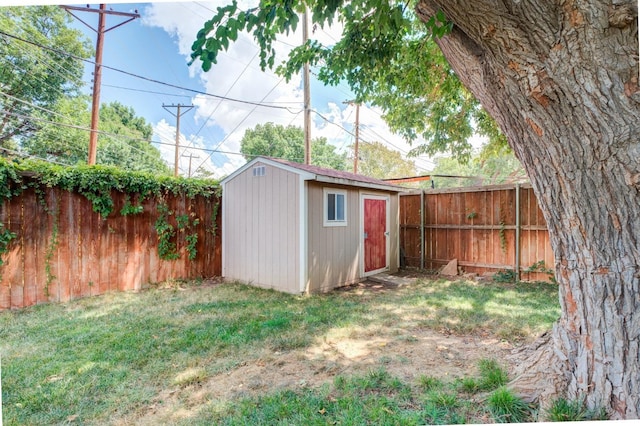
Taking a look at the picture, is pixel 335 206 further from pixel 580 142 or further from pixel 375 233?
pixel 580 142

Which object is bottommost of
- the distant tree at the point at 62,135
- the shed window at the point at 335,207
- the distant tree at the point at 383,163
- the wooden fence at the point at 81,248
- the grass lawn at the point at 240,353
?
the grass lawn at the point at 240,353

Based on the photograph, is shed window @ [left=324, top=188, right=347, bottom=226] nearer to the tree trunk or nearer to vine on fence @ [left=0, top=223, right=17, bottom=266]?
the tree trunk

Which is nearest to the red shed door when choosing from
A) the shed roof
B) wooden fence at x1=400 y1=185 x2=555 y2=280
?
the shed roof

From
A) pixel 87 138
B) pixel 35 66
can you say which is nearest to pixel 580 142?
pixel 35 66

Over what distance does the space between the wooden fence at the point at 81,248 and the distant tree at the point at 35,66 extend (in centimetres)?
369

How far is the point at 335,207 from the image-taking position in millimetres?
5484

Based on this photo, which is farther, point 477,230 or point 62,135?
point 62,135

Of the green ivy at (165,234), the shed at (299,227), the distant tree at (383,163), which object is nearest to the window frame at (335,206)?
the shed at (299,227)

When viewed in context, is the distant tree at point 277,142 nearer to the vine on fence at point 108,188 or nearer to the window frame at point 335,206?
the vine on fence at point 108,188

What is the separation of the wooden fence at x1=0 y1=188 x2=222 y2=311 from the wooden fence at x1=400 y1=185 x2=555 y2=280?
479 centimetres

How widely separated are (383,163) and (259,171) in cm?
1996

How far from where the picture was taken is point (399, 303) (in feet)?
14.0

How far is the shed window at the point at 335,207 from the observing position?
17.3 ft

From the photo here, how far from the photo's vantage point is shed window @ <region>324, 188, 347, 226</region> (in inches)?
208
